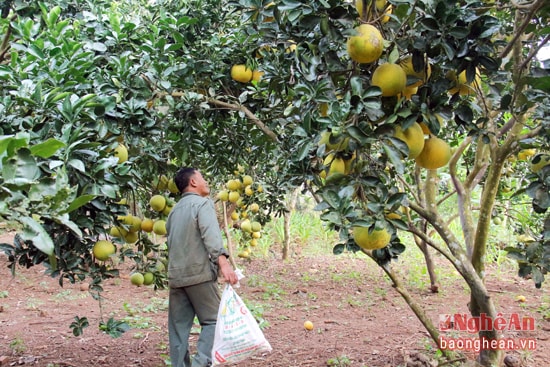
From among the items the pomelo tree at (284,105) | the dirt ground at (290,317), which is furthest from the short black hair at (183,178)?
the dirt ground at (290,317)

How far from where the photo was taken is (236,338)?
2.73 meters

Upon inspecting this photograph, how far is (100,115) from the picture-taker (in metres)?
2.11

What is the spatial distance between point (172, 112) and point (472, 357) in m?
2.76

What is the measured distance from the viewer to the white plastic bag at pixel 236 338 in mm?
2725

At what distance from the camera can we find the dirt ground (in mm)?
3797

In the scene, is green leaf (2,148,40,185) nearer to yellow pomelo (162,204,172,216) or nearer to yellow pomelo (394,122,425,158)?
yellow pomelo (394,122,425,158)

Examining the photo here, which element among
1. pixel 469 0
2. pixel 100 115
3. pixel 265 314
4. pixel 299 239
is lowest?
pixel 265 314

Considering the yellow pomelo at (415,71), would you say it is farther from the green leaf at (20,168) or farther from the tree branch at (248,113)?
the tree branch at (248,113)

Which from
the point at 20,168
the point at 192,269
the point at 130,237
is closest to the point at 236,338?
the point at 192,269

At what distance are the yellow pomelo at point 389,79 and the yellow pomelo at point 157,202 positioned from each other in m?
2.01


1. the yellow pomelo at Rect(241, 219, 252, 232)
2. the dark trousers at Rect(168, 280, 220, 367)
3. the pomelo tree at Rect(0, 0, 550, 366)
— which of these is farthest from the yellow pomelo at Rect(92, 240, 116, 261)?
the yellow pomelo at Rect(241, 219, 252, 232)

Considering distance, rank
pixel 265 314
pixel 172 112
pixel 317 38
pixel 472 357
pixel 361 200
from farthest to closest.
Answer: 1. pixel 265 314
2. pixel 472 357
3. pixel 172 112
4. pixel 317 38
5. pixel 361 200

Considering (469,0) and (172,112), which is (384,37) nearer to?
(469,0)

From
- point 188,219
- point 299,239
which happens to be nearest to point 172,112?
point 188,219
